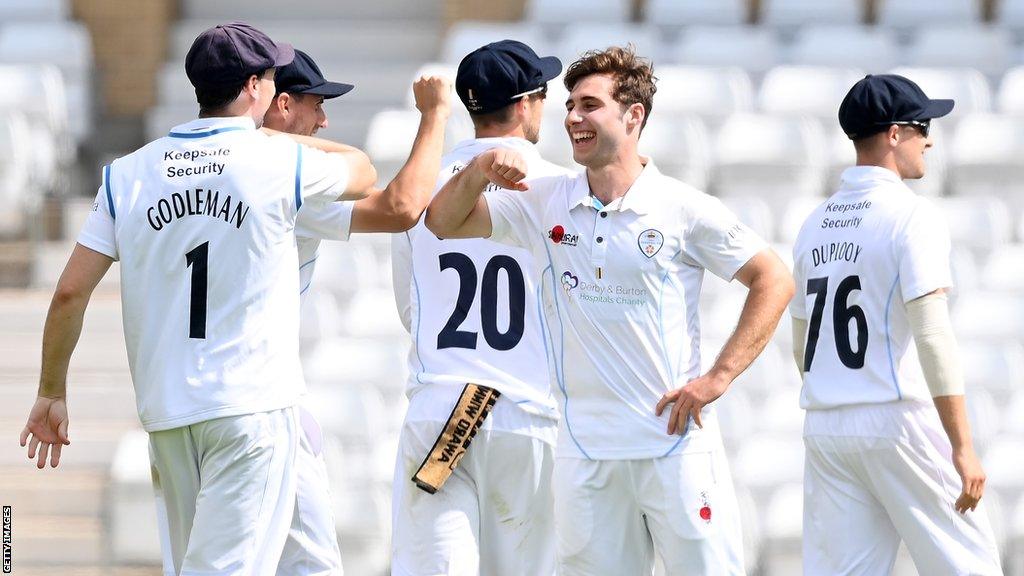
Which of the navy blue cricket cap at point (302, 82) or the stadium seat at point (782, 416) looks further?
the stadium seat at point (782, 416)

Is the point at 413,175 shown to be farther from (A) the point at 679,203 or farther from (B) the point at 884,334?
(B) the point at 884,334

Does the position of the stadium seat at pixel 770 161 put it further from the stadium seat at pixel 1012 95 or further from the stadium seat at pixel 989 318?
the stadium seat at pixel 1012 95

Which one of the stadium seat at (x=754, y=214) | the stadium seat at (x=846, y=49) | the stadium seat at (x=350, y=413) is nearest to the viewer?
the stadium seat at (x=350, y=413)

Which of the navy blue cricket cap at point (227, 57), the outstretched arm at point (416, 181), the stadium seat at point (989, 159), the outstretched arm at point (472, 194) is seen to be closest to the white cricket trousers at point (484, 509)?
the outstretched arm at point (472, 194)

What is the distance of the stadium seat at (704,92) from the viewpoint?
10.3 metres

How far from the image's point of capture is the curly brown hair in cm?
460

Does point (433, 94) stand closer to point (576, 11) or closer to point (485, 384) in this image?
point (485, 384)

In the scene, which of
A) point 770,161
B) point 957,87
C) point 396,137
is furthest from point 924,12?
point 396,137

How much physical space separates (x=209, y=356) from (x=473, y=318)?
3.35ft

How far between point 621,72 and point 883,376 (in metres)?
1.33

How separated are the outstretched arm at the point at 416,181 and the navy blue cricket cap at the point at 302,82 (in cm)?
85

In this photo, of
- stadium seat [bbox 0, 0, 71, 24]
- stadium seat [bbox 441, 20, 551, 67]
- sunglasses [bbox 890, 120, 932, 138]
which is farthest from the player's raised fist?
stadium seat [bbox 0, 0, 71, 24]

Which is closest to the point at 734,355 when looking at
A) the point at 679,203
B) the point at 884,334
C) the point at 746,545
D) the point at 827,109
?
the point at 679,203

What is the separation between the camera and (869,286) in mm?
5039
